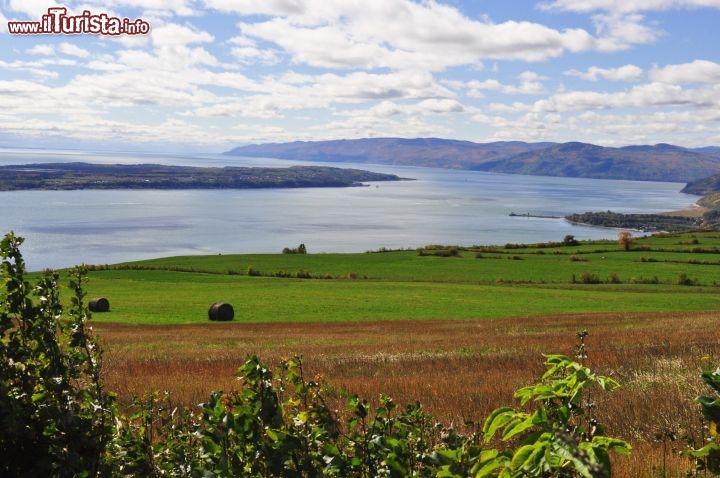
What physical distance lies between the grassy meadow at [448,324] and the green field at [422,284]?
244mm

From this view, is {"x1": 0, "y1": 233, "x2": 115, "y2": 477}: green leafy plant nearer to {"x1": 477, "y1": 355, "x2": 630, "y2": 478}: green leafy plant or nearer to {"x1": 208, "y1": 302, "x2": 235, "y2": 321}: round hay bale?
{"x1": 477, "y1": 355, "x2": 630, "y2": 478}: green leafy plant

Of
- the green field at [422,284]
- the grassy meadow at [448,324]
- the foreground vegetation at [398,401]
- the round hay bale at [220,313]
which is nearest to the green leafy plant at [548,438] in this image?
the foreground vegetation at [398,401]

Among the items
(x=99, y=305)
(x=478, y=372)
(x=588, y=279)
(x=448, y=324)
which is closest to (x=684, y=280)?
(x=588, y=279)

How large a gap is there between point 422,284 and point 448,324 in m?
29.1

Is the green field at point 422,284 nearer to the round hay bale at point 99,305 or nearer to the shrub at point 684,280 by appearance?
the shrub at point 684,280

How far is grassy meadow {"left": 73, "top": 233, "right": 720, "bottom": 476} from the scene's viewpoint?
950cm

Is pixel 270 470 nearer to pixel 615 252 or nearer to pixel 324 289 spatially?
pixel 324 289

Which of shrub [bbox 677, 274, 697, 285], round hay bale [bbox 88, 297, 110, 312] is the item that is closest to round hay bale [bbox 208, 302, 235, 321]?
round hay bale [bbox 88, 297, 110, 312]

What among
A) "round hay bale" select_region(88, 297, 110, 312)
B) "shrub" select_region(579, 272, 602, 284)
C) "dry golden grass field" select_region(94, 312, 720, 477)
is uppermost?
"dry golden grass field" select_region(94, 312, 720, 477)

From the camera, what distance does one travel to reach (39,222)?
17812 cm

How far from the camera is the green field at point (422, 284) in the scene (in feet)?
140

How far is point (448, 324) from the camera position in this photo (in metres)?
32.2

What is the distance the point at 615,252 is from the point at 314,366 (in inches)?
3313

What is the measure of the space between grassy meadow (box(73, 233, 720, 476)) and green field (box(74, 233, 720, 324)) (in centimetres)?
24
